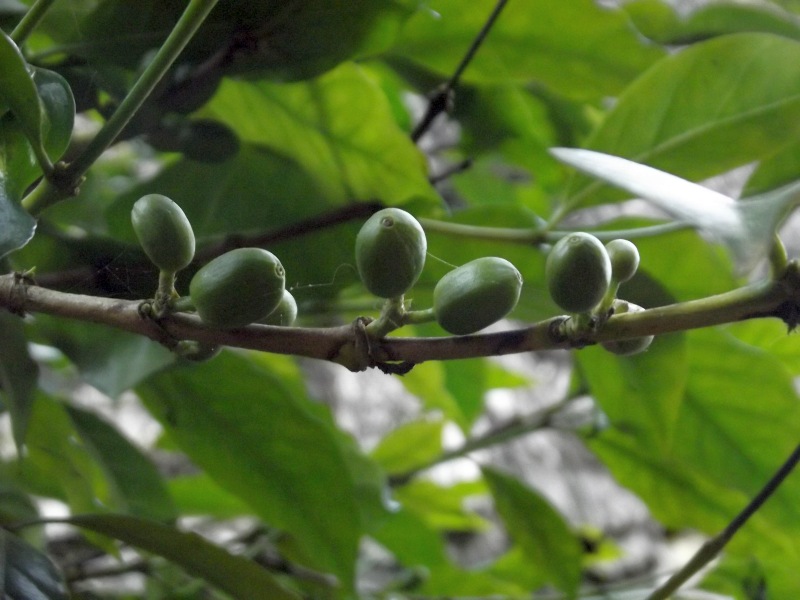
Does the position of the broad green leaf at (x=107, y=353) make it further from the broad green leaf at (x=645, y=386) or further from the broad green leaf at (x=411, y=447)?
the broad green leaf at (x=411, y=447)

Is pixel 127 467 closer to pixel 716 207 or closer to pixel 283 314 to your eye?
pixel 283 314

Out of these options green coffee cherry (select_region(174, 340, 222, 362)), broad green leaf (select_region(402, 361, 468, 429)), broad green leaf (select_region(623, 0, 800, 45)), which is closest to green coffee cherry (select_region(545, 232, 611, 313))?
green coffee cherry (select_region(174, 340, 222, 362))

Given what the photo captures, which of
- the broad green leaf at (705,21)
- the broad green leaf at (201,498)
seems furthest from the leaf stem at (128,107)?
the broad green leaf at (201,498)

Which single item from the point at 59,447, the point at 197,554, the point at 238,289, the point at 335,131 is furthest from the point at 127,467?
the point at 238,289

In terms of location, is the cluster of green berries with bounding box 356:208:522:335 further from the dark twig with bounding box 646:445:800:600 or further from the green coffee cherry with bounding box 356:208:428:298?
the dark twig with bounding box 646:445:800:600

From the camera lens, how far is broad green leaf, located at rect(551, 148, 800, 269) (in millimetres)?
196

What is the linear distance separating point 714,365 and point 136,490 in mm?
417

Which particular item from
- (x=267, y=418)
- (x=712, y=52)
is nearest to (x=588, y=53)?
(x=712, y=52)

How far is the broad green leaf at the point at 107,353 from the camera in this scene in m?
0.43

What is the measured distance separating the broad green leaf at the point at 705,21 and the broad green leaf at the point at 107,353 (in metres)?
0.46

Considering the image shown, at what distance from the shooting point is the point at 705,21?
64 cm

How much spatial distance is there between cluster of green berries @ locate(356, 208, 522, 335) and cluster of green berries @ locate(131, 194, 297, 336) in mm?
31

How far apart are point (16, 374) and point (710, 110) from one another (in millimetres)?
413

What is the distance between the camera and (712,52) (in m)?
0.48
